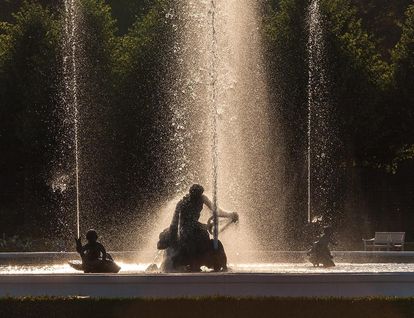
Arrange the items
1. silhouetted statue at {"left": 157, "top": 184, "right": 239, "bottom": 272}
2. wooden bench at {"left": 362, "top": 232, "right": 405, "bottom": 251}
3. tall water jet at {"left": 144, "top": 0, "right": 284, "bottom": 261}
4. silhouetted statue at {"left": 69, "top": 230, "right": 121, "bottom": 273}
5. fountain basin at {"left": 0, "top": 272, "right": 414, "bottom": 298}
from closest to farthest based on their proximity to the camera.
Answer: fountain basin at {"left": 0, "top": 272, "right": 414, "bottom": 298} < silhouetted statue at {"left": 157, "top": 184, "right": 239, "bottom": 272} < silhouetted statue at {"left": 69, "top": 230, "right": 121, "bottom": 273} < wooden bench at {"left": 362, "top": 232, "right": 405, "bottom": 251} < tall water jet at {"left": 144, "top": 0, "right": 284, "bottom": 261}

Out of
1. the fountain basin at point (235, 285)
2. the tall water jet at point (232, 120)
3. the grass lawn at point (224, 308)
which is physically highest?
the tall water jet at point (232, 120)

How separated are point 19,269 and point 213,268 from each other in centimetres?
366

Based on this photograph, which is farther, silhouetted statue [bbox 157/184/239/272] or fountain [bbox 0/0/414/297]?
silhouetted statue [bbox 157/184/239/272]

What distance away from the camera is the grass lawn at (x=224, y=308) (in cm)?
1520

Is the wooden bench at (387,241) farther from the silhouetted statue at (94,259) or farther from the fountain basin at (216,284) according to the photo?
the fountain basin at (216,284)

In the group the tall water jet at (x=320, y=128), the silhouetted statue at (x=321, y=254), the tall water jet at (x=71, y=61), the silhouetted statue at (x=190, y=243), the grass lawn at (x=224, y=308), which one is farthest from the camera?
the tall water jet at (x=71, y=61)

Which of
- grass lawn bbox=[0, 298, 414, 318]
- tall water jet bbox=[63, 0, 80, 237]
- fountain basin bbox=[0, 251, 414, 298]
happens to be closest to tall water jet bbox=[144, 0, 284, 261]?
tall water jet bbox=[63, 0, 80, 237]

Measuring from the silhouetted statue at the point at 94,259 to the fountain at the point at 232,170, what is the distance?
577mm

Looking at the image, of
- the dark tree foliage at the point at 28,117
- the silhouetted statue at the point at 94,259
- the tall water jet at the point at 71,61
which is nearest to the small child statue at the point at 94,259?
the silhouetted statue at the point at 94,259

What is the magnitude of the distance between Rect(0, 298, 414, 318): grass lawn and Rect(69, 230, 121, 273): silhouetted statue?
3784 millimetres

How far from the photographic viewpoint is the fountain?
16.2 meters

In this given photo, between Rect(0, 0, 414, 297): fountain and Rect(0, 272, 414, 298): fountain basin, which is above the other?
Rect(0, 0, 414, 297): fountain

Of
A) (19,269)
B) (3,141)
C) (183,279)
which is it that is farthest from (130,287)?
(3,141)

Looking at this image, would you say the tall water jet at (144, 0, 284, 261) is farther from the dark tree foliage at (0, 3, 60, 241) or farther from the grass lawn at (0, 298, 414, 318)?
the grass lawn at (0, 298, 414, 318)
